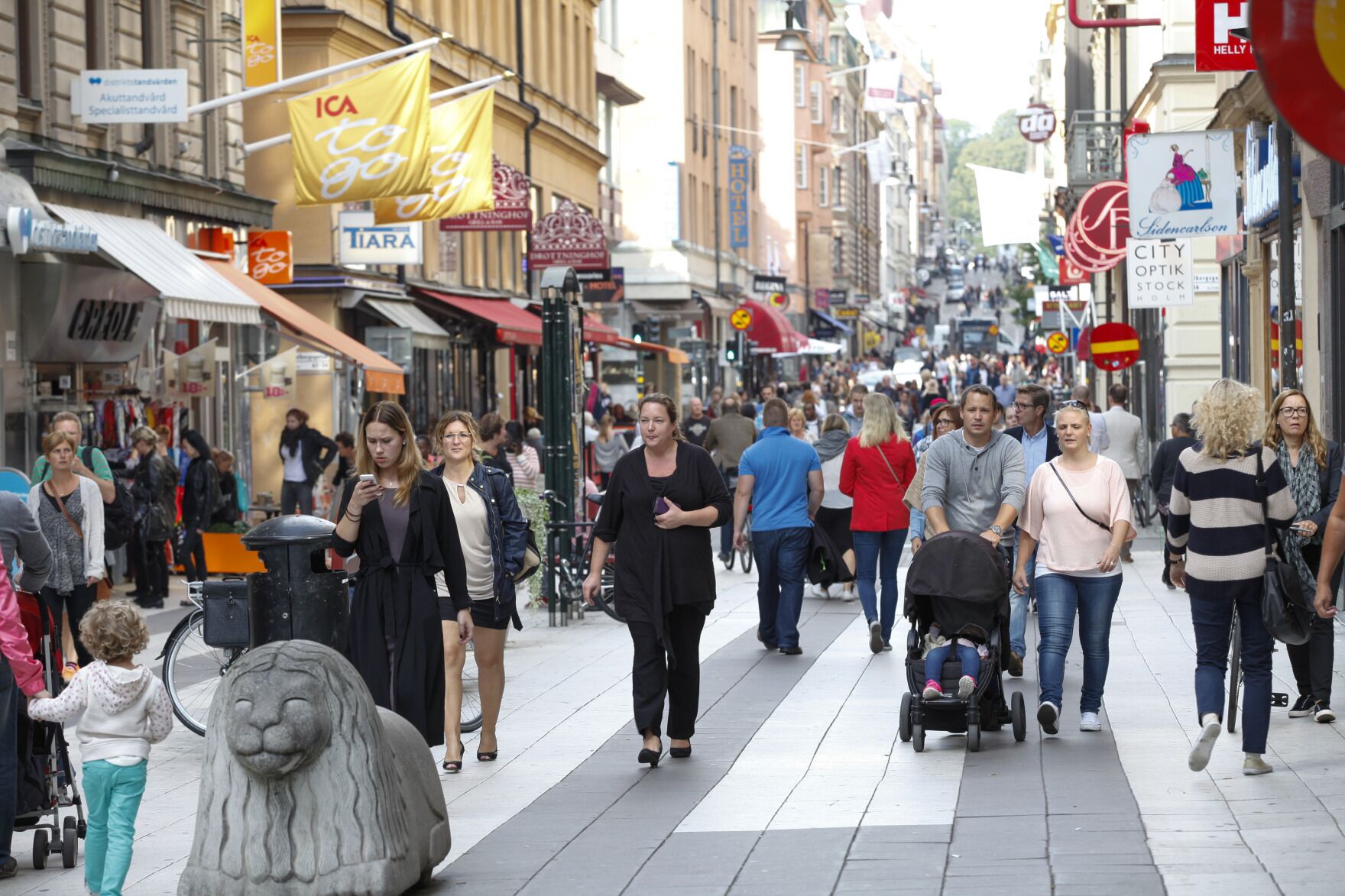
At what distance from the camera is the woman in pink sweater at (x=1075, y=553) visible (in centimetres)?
1052

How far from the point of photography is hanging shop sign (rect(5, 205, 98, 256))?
17812 mm

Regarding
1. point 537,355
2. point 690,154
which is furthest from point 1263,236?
point 690,154

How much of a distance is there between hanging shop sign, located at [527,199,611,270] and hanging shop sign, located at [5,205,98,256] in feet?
25.8

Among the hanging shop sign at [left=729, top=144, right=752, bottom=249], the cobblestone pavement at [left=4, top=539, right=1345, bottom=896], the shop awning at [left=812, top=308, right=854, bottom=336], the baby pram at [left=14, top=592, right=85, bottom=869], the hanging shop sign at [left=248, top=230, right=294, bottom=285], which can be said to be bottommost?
the cobblestone pavement at [left=4, top=539, right=1345, bottom=896]

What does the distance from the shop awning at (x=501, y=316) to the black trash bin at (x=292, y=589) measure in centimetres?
2486

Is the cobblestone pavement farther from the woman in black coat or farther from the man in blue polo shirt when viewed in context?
the man in blue polo shirt

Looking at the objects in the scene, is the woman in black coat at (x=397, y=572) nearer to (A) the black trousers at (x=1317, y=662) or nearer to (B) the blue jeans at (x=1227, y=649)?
(B) the blue jeans at (x=1227, y=649)

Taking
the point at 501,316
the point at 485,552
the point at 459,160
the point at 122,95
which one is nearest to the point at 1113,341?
the point at 459,160

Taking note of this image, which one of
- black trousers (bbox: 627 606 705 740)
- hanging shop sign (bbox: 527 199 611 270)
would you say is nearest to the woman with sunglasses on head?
A: black trousers (bbox: 627 606 705 740)

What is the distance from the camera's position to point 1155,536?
81.8ft

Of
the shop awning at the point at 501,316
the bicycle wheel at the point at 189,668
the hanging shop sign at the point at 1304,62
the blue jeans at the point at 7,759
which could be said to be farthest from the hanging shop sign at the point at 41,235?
the hanging shop sign at the point at 1304,62

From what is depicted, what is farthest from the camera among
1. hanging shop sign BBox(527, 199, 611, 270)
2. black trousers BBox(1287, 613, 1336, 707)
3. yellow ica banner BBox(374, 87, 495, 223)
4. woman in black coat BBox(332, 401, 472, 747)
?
hanging shop sign BBox(527, 199, 611, 270)

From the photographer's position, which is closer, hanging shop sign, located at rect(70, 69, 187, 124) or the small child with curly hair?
the small child with curly hair

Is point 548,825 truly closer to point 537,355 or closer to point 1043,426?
point 1043,426
